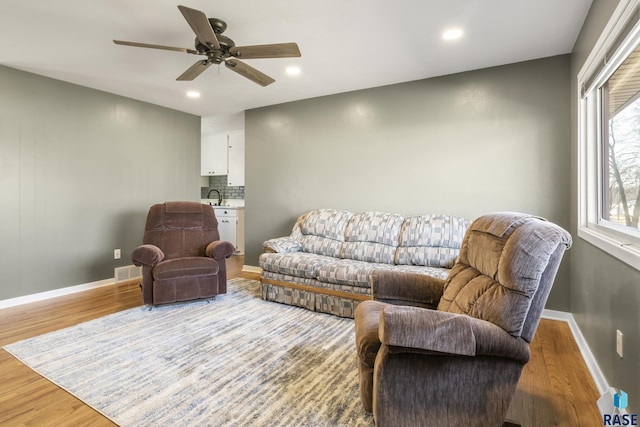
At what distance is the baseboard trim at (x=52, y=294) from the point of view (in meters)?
3.39

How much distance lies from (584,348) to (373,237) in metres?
1.91

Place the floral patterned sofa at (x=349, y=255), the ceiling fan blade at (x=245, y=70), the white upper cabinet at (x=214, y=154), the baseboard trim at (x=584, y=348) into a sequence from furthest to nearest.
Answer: the white upper cabinet at (x=214, y=154) → the floral patterned sofa at (x=349, y=255) → the ceiling fan blade at (x=245, y=70) → the baseboard trim at (x=584, y=348)

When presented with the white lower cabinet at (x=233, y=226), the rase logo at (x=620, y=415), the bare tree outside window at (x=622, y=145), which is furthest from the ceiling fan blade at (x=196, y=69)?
the white lower cabinet at (x=233, y=226)

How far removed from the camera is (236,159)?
6.70m

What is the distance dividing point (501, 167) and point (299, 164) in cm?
248

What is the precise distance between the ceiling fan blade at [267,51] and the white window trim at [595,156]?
1.81 meters

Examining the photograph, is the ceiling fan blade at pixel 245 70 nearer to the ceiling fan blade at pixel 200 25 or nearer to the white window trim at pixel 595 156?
the ceiling fan blade at pixel 200 25

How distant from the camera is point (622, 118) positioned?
192cm

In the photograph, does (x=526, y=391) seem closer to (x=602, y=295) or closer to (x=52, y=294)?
(x=602, y=295)

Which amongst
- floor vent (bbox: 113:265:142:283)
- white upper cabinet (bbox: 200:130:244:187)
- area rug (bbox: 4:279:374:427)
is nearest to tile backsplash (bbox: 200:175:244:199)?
white upper cabinet (bbox: 200:130:244:187)

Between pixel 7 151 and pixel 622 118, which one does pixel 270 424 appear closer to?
pixel 622 118

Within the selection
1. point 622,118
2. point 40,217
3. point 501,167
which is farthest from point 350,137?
point 40,217

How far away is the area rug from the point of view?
5.53ft

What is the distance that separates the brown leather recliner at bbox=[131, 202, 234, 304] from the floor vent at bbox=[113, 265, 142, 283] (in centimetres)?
113
